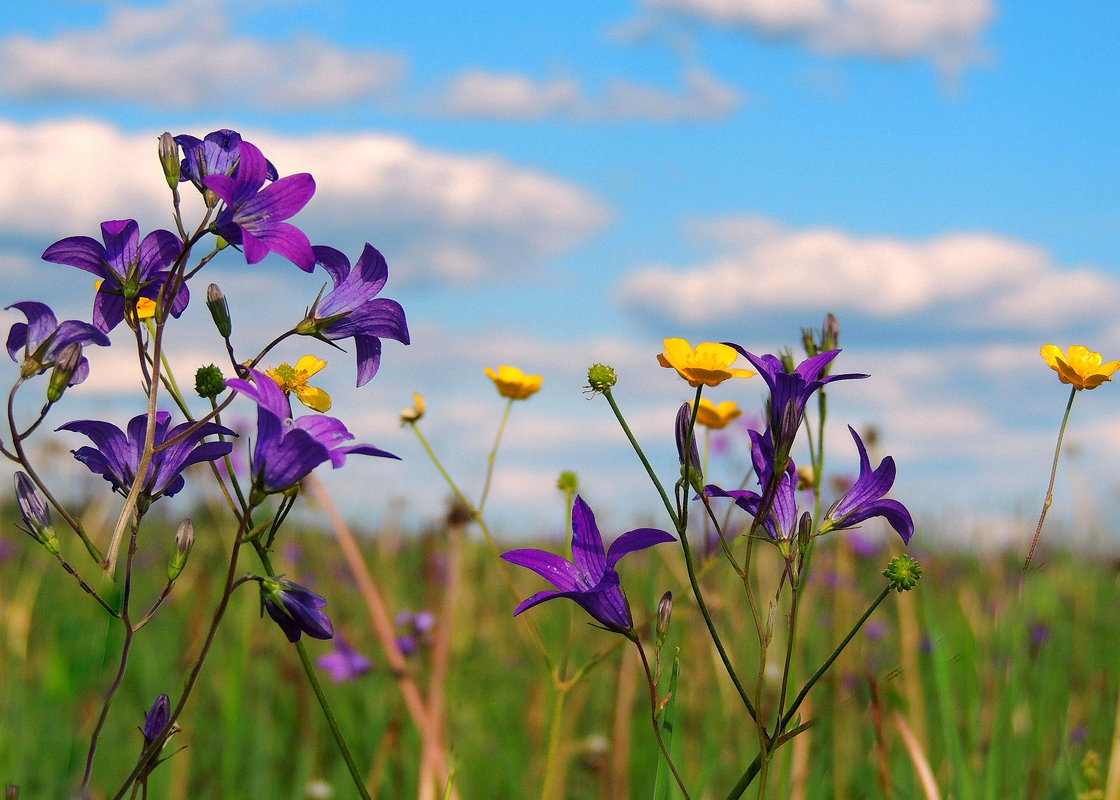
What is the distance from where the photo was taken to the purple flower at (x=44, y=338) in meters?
1.64

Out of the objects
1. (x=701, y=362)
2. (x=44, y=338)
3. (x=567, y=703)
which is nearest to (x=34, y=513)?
(x=44, y=338)

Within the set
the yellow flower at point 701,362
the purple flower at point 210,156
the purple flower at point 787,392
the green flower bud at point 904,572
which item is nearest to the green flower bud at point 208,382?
the purple flower at point 210,156

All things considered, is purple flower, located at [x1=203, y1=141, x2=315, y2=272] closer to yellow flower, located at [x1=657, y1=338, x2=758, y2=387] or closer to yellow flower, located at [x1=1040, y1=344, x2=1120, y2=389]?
yellow flower, located at [x1=657, y1=338, x2=758, y2=387]

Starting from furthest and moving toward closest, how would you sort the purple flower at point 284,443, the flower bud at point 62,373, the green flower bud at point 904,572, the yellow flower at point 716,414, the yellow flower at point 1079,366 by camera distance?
the yellow flower at point 716,414 < the yellow flower at point 1079,366 < the green flower bud at point 904,572 < the flower bud at point 62,373 < the purple flower at point 284,443

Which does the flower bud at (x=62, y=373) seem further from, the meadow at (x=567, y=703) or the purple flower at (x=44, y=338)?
the meadow at (x=567, y=703)

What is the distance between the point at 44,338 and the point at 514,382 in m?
1.43

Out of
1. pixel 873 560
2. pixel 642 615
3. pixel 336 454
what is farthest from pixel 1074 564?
pixel 336 454

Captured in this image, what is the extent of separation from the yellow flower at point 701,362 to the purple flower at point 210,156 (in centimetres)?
73

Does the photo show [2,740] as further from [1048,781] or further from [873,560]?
[873,560]

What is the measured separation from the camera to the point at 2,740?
377 cm

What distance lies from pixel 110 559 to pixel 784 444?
105 centimetres

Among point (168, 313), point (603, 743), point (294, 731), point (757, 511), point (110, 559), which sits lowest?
point (294, 731)

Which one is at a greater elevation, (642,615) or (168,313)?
(168,313)

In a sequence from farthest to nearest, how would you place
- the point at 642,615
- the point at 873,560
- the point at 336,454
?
the point at 873,560 → the point at 642,615 → the point at 336,454
